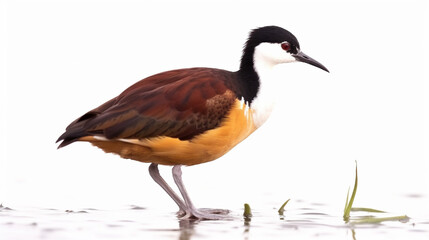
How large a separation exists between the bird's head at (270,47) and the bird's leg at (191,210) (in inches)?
79.4

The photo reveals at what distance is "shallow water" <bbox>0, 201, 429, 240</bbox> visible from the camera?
395 inches

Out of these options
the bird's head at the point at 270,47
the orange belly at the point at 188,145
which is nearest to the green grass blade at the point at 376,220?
the orange belly at the point at 188,145

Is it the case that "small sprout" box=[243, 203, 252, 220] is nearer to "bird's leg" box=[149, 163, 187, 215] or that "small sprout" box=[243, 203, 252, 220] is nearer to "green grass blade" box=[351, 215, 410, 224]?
"bird's leg" box=[149, 163, 187, 215]

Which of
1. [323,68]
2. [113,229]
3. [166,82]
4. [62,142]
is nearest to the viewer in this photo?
[113,229]

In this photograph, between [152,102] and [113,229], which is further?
[152,102]

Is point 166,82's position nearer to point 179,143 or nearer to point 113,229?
point 179,143

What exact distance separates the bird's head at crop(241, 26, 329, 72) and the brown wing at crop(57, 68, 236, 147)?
81 cm

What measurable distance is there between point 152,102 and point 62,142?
4.61 ft

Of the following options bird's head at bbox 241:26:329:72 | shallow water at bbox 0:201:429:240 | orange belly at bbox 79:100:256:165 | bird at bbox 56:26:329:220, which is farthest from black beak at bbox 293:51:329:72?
Answer: shallow water at bbox 0:201:429:240

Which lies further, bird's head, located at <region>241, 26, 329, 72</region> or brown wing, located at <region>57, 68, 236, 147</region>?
bird's head, located at <region>241, 26, 329, 72</region>

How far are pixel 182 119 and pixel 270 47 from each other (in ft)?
6.74

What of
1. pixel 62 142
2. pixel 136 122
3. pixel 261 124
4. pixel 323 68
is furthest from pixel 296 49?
pixel 62 142

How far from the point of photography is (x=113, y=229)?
1036cm

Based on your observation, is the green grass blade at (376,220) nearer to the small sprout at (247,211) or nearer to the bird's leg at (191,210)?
the small sprout at (247,211)
